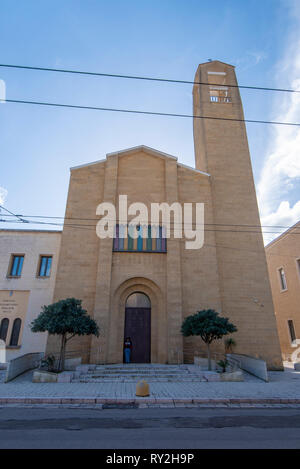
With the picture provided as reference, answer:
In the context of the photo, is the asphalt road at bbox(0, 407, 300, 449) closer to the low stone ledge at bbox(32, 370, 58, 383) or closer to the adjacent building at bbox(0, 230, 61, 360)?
the low stone ledge at bbox(32, 370, 58, 383)

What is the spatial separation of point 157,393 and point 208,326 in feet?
14.5

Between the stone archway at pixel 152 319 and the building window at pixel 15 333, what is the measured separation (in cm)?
559

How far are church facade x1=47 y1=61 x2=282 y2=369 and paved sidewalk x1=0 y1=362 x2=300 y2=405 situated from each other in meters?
3.93

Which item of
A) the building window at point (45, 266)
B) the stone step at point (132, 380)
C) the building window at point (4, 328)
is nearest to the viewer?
the stone step at point (132, 380)

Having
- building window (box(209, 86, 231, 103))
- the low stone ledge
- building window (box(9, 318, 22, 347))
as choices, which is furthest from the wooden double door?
building window (box(209, 86, 231, 103))

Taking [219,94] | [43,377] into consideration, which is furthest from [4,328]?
[219,94]

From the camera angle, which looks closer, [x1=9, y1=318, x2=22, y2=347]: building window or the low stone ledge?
the low stone ledge

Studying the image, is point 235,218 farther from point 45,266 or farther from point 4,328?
point 4,328

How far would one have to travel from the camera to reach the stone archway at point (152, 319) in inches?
593

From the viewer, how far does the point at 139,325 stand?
15938 millimetres

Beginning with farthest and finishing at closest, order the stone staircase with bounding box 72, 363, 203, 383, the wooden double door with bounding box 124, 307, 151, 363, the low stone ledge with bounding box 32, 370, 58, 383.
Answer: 1. the wooden double door with bounding box 124, 307, 151, 363
2. the stone staircase with bounding box 72, 363, 203, 383
3. the low stone ledge with bounding box 32, 370, 58, 383

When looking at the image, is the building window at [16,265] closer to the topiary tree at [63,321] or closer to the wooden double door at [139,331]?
the topiary tree at [63,321]

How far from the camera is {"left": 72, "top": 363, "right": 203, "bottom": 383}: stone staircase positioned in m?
11.6

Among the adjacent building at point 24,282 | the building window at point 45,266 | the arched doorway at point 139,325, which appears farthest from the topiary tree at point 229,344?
the building window at point 45,266
